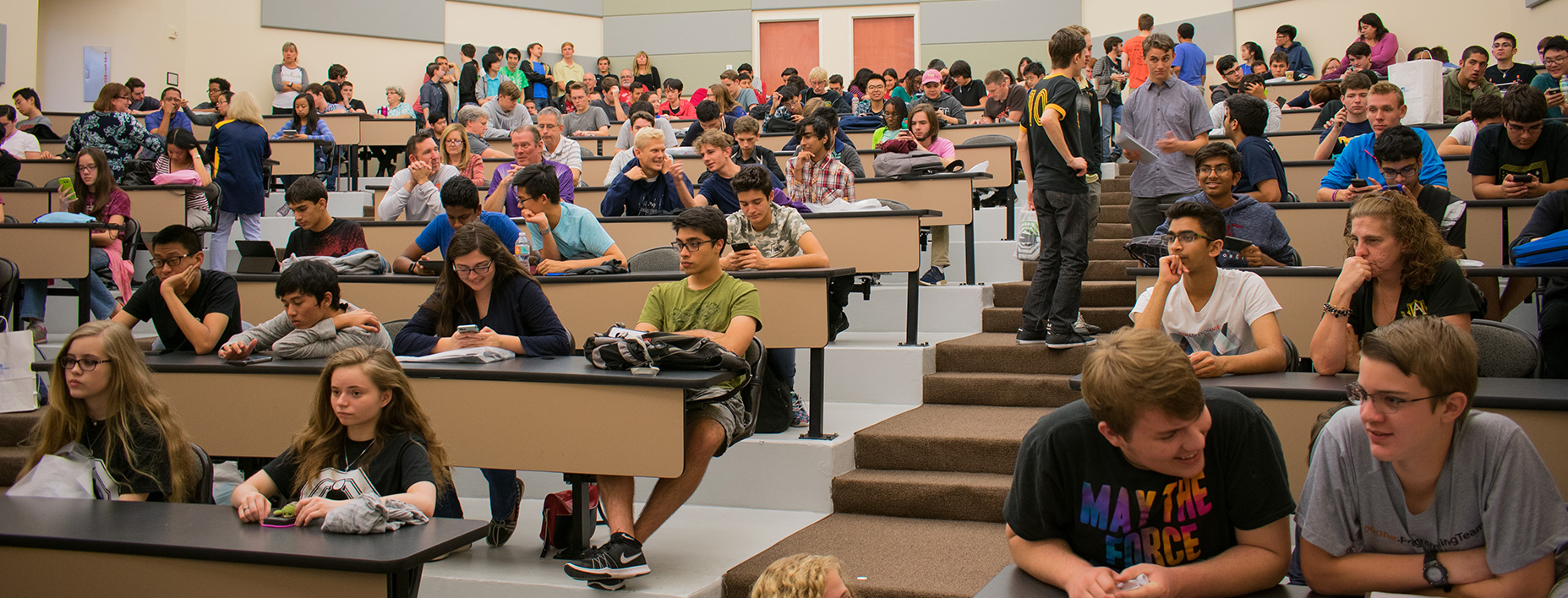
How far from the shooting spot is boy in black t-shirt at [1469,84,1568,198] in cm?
439

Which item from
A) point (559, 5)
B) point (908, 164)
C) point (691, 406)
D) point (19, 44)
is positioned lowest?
point (691, 406)

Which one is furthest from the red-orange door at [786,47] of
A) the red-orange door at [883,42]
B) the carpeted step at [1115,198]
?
the carpeted step at [1115,198]

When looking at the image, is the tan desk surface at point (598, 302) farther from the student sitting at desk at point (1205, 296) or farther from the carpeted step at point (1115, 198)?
the carpeted step at point (1115, 198)

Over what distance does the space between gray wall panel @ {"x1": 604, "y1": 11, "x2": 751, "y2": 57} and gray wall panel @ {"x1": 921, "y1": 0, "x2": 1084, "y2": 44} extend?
278 cm

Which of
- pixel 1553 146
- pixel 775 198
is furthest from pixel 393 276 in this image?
pixel 1553 146

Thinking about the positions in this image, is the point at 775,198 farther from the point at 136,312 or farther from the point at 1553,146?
the point at 1553,146

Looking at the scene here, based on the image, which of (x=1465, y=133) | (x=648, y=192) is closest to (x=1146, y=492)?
(x=648, y=192)

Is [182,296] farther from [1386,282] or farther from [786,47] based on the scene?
[786,47]

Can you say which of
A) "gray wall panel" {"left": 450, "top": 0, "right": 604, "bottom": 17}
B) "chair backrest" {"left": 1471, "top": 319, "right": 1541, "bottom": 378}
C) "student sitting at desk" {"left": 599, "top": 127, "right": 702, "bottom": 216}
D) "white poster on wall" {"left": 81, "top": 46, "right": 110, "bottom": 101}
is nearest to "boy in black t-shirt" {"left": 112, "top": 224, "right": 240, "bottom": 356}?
"student sitting at desk" {"left": 599, "top": 127, "right": 702, "bottom": 216}

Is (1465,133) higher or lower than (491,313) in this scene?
higher

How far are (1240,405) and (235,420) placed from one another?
2.81 m

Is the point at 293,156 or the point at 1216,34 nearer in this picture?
the point at 293,156

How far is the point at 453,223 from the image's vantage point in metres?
4.38

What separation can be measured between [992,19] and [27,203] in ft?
40.0
